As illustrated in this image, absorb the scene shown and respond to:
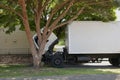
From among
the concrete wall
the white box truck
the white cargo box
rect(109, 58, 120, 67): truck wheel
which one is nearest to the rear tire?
the white box truck

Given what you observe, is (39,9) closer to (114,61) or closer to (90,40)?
(90,40)

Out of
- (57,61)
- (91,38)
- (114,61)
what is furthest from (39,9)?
(114,61)

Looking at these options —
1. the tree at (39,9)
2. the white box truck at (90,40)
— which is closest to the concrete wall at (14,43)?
the white box truck at (90,40)

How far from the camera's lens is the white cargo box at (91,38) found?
79.7 ft

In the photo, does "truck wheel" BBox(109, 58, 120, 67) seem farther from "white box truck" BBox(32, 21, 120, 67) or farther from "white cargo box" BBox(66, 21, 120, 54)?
"white cargo box" BBox(66, 21, 120, 54)

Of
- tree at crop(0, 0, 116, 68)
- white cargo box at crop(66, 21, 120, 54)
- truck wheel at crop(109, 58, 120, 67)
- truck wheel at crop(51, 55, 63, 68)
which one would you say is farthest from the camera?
truck wheel at crop(109, 58, 120, 67)

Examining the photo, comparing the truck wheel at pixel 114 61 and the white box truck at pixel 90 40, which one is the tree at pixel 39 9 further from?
the truck wheel at pixel 114 61

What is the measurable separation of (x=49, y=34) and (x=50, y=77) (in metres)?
6.01

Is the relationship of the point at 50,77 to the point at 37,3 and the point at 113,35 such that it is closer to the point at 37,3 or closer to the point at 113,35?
the point at 37,3

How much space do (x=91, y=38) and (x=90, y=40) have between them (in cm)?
16

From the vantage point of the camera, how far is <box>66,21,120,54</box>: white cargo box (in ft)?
79.7

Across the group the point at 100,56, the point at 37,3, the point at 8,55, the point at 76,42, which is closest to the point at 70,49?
the point at 76,42

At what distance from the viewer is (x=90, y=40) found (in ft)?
80.0

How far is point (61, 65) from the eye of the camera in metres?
23.7
